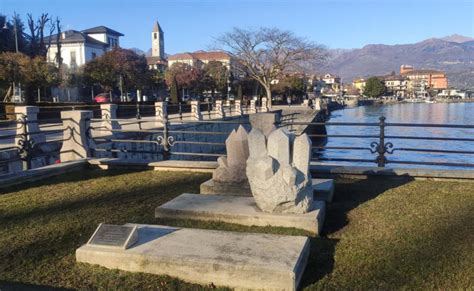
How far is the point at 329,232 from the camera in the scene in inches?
197

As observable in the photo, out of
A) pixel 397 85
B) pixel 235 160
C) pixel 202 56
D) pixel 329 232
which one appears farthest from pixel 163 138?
pixel 397 85

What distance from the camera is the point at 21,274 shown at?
13.2 ft

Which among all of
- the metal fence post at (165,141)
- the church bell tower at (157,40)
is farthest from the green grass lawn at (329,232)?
the church bell tower at (157,40)

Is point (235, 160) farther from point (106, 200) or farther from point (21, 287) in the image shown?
point (21, 287)

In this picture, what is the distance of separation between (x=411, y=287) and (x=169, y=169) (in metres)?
6.41

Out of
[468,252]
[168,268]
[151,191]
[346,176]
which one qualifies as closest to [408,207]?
[468,252]

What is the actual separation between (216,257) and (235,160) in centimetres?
297

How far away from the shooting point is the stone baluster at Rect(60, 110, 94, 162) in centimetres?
1049

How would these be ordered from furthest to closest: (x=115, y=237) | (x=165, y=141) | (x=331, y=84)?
1. (x=331, y=84)
2. (x=165, y=141)
3. (x=115, y=237)

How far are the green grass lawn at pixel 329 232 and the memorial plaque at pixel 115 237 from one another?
10.1 inches

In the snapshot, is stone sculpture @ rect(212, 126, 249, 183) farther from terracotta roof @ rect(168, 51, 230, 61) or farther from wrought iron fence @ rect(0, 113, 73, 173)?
terracotta roof @ rect(168, 51, 230, 61)

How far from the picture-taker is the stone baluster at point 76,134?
34.4 feet

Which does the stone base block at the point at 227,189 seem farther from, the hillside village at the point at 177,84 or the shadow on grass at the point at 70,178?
the hillside village at the point at 177,84

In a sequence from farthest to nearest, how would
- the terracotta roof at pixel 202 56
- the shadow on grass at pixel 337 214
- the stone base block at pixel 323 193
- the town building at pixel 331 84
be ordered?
the town building at pixel 331 84
the terracotta roof at pixel 202 56
the stone base block at pixel 323 193
the shadow on grass at pixel 337 214
